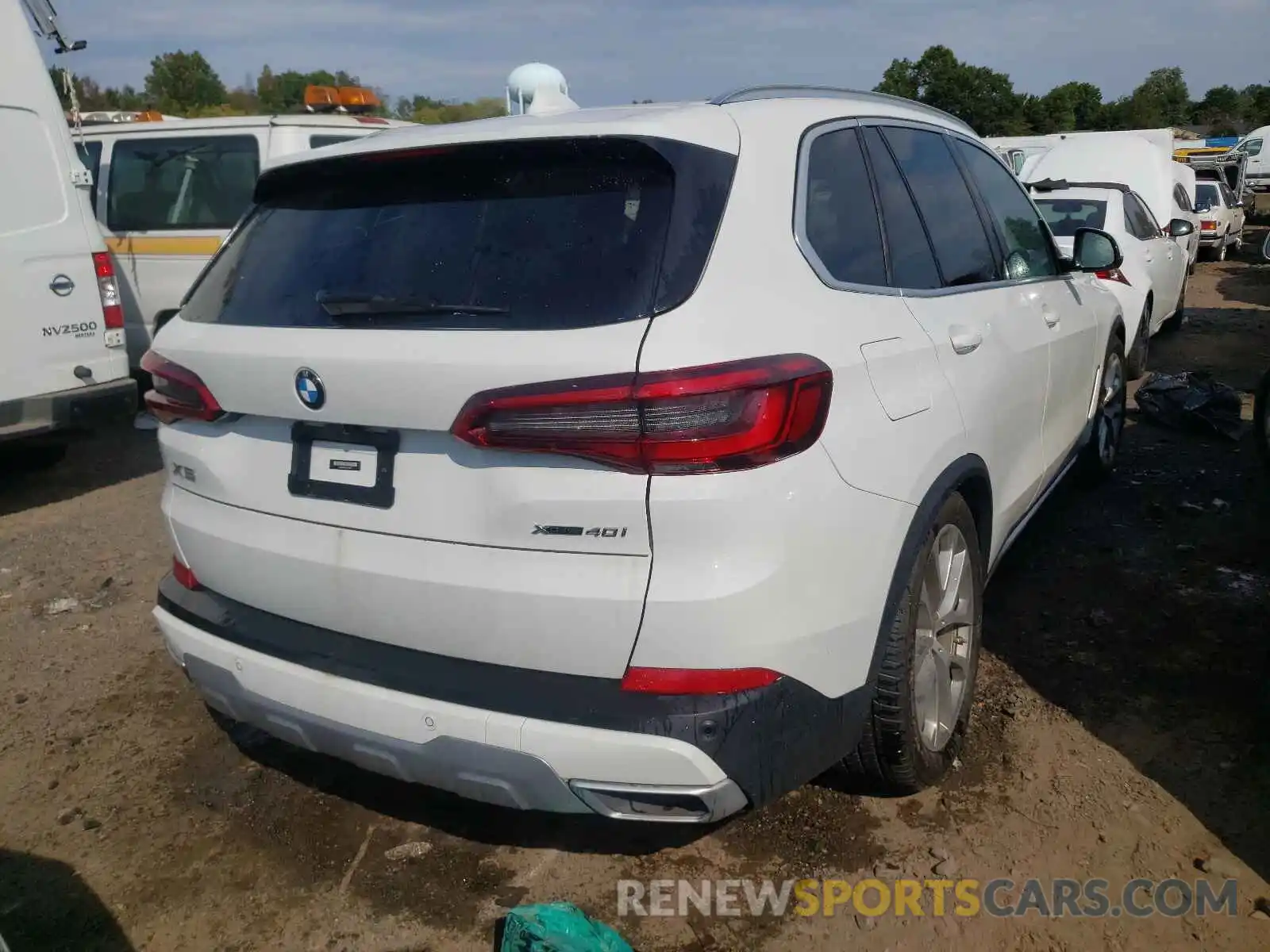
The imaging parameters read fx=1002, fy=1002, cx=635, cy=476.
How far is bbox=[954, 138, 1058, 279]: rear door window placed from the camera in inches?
140

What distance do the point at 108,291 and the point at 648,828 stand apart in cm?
479

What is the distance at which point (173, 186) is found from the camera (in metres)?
7.15

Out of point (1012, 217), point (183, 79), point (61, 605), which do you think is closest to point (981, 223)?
point (1012, 217)

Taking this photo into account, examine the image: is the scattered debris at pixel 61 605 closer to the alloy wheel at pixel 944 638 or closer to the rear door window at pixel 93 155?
the alloy wheel at pixel 944 638

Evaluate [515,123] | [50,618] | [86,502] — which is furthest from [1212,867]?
[86,502]

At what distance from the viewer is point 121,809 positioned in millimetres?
2916

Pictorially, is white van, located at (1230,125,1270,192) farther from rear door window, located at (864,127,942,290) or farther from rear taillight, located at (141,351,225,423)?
rear taillight, located at (141,351,225,423)

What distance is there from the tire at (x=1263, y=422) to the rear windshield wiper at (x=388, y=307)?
3.78 meters

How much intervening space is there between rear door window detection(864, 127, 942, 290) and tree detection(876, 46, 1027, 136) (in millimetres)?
63567

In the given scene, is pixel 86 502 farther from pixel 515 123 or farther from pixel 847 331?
pixel 847 331

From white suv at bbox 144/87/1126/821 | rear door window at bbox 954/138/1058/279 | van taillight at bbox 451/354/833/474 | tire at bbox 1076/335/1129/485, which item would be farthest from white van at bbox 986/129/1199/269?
van taillight at bbox 451/354/833/474

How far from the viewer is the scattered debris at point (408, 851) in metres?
2.64

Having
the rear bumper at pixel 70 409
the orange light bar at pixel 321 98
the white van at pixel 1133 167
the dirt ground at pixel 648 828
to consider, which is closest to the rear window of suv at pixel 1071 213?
the white van at pixel 1133 167

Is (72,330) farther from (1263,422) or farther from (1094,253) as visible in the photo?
(1263,422)
